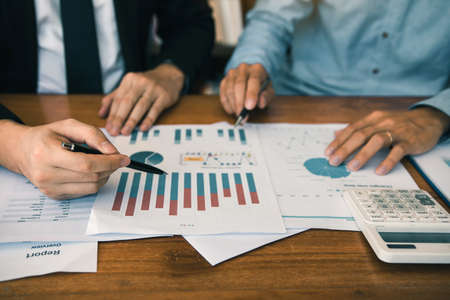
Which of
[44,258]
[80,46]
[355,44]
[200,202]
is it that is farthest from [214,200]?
[355,44]

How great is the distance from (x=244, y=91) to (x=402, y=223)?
42 centimetres

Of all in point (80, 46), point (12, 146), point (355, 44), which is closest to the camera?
point (12, 146)

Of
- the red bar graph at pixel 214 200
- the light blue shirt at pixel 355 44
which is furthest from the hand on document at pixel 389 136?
the light blue shirt at pixel 355 44

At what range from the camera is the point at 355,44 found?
3.21 feet

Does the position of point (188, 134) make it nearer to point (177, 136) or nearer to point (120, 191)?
point (177, 136)

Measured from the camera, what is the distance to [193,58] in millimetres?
977

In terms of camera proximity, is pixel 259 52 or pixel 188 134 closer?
pixel 188 134

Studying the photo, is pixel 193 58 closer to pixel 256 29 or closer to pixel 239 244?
pixel 256 29

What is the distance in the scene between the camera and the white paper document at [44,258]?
0.36m

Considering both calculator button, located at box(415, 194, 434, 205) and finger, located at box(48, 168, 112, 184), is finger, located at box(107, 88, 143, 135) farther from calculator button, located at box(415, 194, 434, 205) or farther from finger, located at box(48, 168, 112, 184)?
calculator button, located at box(415, 194, 434, 205)

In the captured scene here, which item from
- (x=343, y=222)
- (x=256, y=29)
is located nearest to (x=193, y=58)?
(x=256, y=29)

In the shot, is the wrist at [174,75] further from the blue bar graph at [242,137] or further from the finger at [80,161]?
the finger at [80,161]

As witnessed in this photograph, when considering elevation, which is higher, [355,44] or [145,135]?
[355,44]

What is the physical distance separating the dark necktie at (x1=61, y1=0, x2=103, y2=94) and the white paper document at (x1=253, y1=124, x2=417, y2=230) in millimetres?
479
